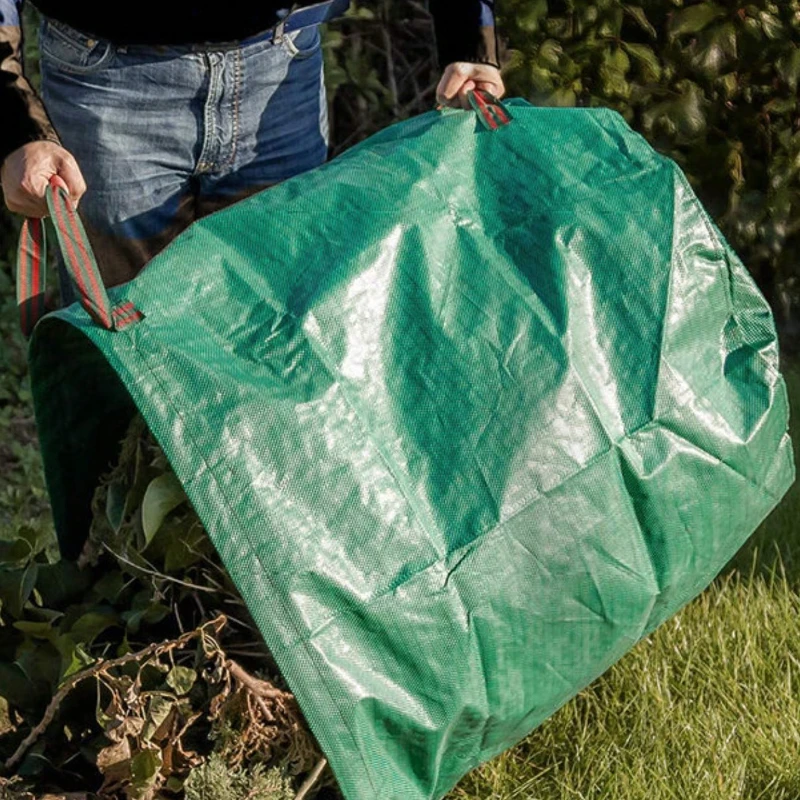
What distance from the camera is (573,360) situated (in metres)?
1.73

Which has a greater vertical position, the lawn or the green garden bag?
the green garden bag

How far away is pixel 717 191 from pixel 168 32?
1941 mm

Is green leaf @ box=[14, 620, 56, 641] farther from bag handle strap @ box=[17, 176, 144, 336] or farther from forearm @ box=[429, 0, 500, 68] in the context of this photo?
forearm @ box=[429, 0, 500, 68]

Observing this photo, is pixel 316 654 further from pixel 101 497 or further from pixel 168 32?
pixel 168 32

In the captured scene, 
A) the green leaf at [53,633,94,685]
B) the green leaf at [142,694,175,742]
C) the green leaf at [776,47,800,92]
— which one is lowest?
the green leaf at [142,694,175,742]

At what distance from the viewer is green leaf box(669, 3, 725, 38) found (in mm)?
3285

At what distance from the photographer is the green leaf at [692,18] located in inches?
129

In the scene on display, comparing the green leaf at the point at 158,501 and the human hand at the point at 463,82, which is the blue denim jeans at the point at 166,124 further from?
the green leaf at the point at 158,501

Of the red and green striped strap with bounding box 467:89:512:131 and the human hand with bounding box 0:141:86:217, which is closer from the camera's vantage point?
the human hand with bounding box 0:141:86:217

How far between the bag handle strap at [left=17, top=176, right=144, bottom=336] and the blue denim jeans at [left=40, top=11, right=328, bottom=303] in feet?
1.46

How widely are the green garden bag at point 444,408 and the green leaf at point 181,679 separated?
326 millimetres

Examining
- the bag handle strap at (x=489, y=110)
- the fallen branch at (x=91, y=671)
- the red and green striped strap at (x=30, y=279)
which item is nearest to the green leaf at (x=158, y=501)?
the fallen branch at (x=91, y=671)

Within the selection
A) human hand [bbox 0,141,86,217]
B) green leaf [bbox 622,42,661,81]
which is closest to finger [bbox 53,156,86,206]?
human hand [bbox 0,141,86,217]

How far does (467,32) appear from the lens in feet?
7.22
